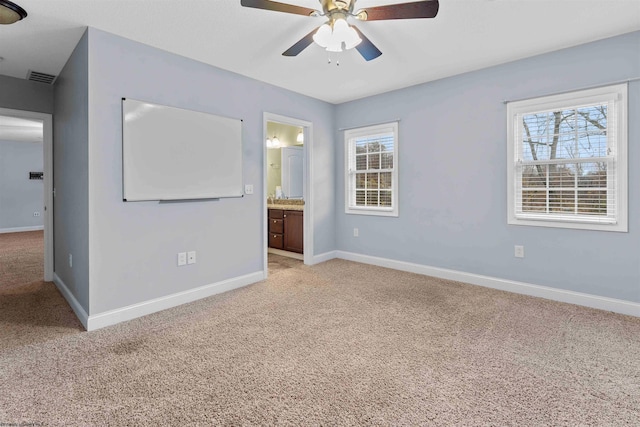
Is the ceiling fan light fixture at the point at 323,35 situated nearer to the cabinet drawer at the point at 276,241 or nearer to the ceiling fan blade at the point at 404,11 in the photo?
the ceiling fan blade at the point at 404,11

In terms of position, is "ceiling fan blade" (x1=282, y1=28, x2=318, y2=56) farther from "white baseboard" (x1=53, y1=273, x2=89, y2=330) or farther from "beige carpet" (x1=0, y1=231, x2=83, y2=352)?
"beige carpet" (x1=0, y1=231, x2=83, y2=352)

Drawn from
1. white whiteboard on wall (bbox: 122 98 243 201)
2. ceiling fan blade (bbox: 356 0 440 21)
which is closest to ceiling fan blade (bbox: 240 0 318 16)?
ceiling fan blade (bbox: 356 0 440 21)

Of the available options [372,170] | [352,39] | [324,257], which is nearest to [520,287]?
[372,170]

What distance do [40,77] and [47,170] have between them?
105 cm

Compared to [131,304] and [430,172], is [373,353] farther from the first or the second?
[430,172]

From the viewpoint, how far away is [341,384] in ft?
6.31

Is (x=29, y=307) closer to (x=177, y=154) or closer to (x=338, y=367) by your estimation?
(x=177, y=154)

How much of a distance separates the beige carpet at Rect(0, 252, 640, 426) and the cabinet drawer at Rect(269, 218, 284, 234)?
242 centimetres

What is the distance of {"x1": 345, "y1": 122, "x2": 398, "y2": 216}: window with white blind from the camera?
460 centimetres

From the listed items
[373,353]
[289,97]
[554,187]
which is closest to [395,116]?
[289,97]

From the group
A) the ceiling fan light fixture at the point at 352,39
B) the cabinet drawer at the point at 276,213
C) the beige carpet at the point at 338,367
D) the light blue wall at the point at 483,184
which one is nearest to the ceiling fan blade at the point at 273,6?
the ceiling fan light fixture at the point at 352,39

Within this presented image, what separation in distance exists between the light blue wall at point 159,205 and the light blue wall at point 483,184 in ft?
5.79

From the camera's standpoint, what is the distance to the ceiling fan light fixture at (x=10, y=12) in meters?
2.27

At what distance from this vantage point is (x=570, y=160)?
3.16 meters
